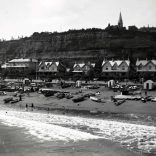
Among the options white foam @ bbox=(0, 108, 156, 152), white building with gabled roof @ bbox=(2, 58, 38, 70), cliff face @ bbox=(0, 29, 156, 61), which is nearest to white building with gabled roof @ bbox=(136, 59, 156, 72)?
cliff face @ bbox=(0, 29, 156, 61)

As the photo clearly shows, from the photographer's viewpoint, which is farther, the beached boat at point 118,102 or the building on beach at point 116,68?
the building on beach at point 116,68

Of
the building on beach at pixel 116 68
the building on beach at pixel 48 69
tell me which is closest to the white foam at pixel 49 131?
the building on beach at pixel 116 68

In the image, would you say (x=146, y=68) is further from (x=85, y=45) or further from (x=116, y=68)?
(x=85, y=45)

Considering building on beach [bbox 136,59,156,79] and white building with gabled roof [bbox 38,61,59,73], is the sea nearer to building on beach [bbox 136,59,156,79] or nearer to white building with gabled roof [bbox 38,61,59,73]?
building on beach [bbox 136,59,156,79]

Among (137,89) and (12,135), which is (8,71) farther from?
(12,135)

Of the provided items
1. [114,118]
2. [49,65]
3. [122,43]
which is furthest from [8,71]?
[114,118]

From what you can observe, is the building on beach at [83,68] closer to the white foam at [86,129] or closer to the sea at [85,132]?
the sea at [85,132]

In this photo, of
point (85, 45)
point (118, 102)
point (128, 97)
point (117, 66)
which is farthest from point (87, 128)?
point (85, 45)
